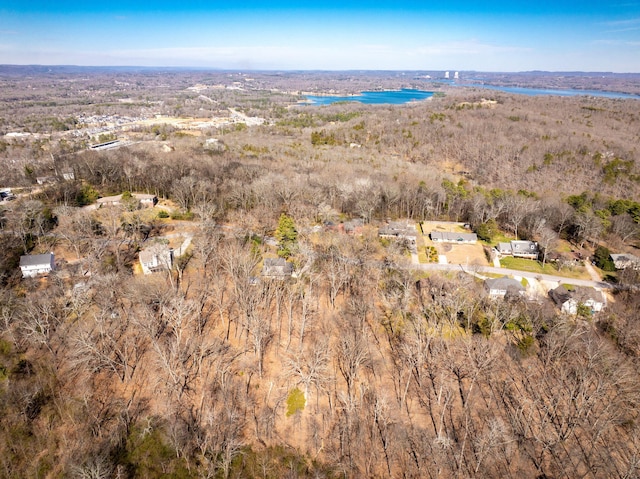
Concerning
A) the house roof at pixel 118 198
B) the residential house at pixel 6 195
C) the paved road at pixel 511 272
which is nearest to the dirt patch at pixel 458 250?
the paved road at pixel 511 272

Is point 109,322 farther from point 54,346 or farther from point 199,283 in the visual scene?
point 199,283

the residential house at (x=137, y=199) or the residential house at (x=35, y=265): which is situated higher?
the residential house at (x=137, y=199)

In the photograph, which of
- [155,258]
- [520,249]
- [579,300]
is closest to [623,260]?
[520,249]

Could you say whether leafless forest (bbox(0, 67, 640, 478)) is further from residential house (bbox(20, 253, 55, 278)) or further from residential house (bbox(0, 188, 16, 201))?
residential house (bbox(0, 188, 16, 201))

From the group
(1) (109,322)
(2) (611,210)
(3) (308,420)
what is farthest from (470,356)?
(2) (611,210)

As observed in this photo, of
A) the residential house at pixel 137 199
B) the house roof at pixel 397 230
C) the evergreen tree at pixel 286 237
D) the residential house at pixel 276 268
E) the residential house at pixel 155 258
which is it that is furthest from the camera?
the residential house at pixel 137 199

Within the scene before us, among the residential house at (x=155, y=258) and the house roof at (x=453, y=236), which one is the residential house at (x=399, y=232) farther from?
the residential house at (x=155, y=258)
